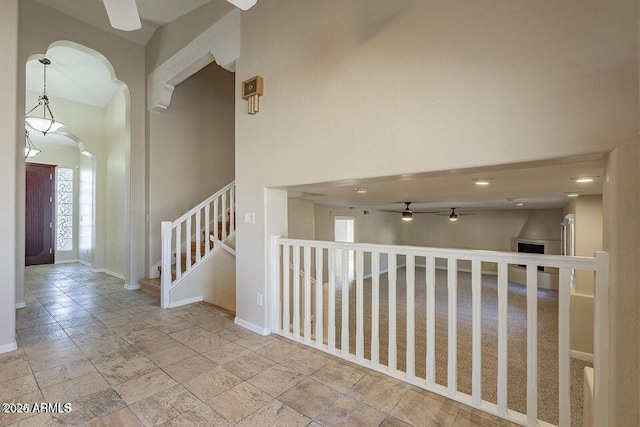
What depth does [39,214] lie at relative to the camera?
7.50m

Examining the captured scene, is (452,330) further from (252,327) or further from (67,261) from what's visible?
(67,261)

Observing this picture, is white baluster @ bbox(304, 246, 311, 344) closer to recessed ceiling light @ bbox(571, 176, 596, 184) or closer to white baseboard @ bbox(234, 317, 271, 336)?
white baseboard @ bbox(234, 317, 271, 336)

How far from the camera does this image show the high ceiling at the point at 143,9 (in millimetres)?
3971

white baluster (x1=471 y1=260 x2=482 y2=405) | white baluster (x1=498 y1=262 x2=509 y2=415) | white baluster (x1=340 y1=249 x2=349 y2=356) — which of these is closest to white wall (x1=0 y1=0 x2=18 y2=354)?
white baluster (x1=340 y1=249 x2=349 y2=356)

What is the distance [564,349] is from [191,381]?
7.75ft

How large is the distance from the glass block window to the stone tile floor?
581cm

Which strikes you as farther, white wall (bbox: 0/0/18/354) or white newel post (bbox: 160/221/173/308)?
white newel post (bbox: 160/221/173/308)

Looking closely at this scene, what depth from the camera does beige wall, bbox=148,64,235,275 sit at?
16.6 feet

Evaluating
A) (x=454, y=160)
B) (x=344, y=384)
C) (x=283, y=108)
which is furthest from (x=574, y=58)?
(x=344, y=384)

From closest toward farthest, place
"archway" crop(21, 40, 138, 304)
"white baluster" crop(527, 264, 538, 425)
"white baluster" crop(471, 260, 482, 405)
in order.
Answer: "white baluster" crop(527, 264, 538, 425) < "white baluster" crop(471, 260, 482, 405) < "archway" crop(21, 40, 138, 304)

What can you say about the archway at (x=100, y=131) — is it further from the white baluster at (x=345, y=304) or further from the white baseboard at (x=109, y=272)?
the white baluster at (x=345, y=304)

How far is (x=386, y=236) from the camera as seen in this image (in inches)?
410

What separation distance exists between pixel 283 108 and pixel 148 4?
3102 millimetres

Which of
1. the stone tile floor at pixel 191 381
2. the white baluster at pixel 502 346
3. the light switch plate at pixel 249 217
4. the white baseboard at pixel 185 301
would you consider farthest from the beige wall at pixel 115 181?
the white baluster at pixel 502 346
